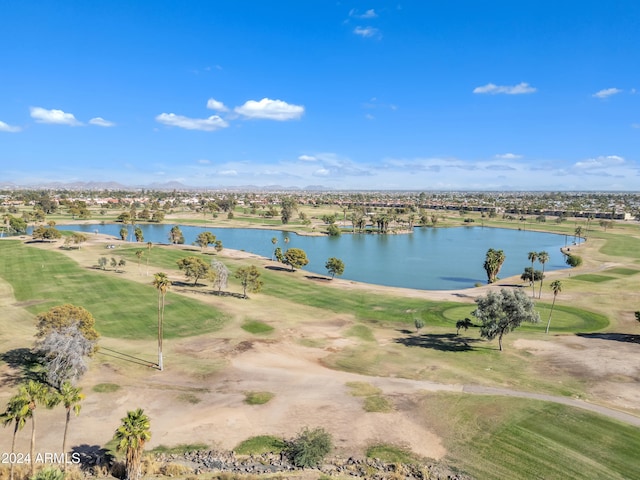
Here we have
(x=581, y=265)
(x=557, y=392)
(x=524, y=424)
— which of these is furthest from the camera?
(x=581, y=265)

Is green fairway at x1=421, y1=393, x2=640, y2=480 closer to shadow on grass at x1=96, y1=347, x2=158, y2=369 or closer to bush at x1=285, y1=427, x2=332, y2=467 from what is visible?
bush at x1=285, y1=427, x2=332, y2=467

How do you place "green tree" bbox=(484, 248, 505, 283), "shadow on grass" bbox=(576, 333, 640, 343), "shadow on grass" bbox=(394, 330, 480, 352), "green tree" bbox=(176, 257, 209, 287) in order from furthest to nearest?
"green tree" bbox=(484, 248, 505, 283) < "green tree" bbox=(176, 257, 209, 287) < "shadow on grass" bbox=(576, 333, 640, 343) < "shadow on grass" bbox=(394, 330, 480, 352)

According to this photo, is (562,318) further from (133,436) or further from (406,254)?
(406,254)

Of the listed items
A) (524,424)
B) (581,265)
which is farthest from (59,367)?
(581,265)

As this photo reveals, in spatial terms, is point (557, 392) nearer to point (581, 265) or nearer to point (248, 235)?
point (581, 265)

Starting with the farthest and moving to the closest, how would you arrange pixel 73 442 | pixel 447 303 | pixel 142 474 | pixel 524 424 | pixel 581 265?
pixel 581 265 < pixel 447 303 < pixel 524 424 < pixel 73 442 < pixel 142 474

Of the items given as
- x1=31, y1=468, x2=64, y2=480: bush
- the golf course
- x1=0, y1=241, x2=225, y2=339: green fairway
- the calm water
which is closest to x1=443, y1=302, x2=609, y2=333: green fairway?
the golf course
